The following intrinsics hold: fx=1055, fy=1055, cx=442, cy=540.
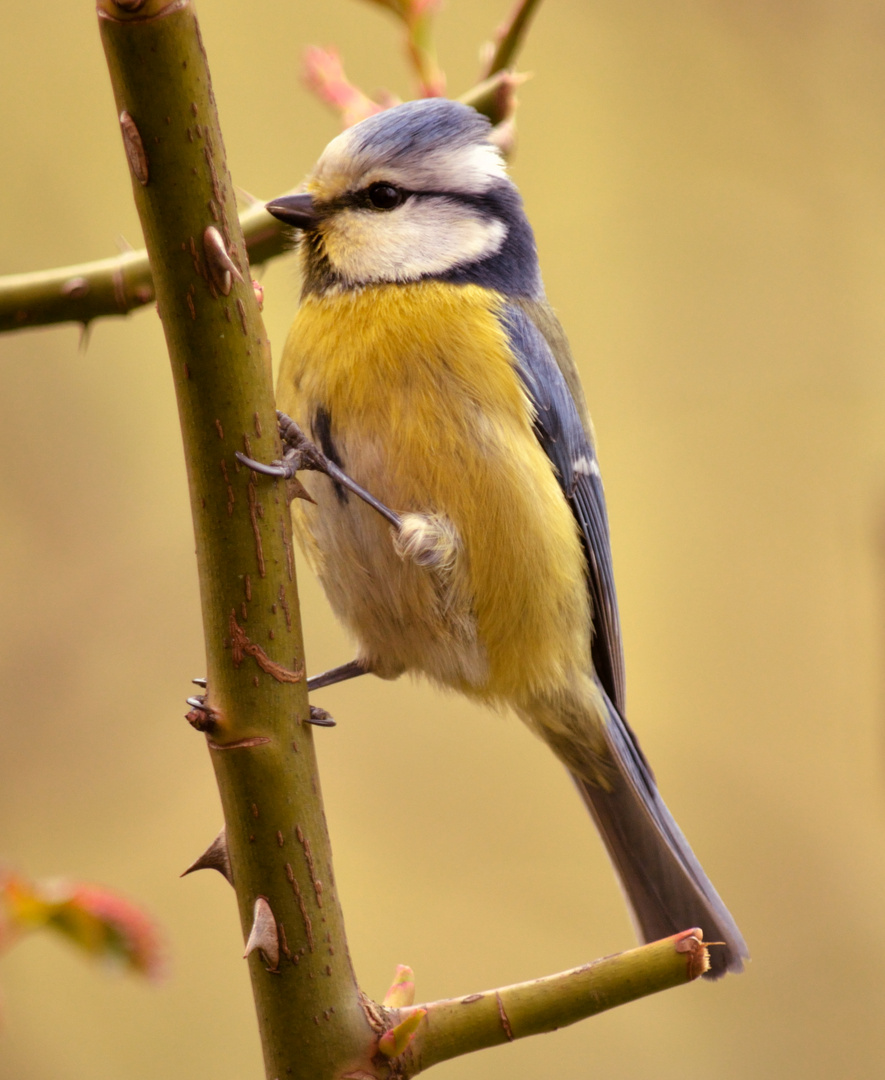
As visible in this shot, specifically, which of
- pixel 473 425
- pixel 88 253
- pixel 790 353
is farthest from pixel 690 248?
pixel 473 425

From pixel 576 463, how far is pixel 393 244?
1.37 ft

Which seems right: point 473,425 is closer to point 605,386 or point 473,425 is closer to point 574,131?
point 605,386

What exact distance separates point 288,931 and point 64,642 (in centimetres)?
153

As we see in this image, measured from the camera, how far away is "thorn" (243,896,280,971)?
847 mm

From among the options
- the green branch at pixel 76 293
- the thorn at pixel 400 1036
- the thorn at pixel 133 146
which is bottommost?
the thorn at pixel 400 1036

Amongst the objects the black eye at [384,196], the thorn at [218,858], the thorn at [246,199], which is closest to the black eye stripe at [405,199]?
the black eye at [384,196]

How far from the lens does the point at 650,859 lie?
155 cm

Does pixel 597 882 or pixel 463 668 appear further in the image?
pixel 597 882

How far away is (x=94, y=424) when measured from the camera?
7.61 feet

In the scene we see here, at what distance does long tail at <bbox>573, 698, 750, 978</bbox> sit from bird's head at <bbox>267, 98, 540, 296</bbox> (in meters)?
0.74

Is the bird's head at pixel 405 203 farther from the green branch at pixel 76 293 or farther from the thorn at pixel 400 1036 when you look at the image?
the thorn at pixel 400 1036

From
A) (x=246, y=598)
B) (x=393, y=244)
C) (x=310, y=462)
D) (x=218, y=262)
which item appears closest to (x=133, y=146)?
(x=218, y=262)

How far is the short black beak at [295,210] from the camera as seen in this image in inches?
54.1

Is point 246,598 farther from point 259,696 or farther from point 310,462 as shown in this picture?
point 310,462
